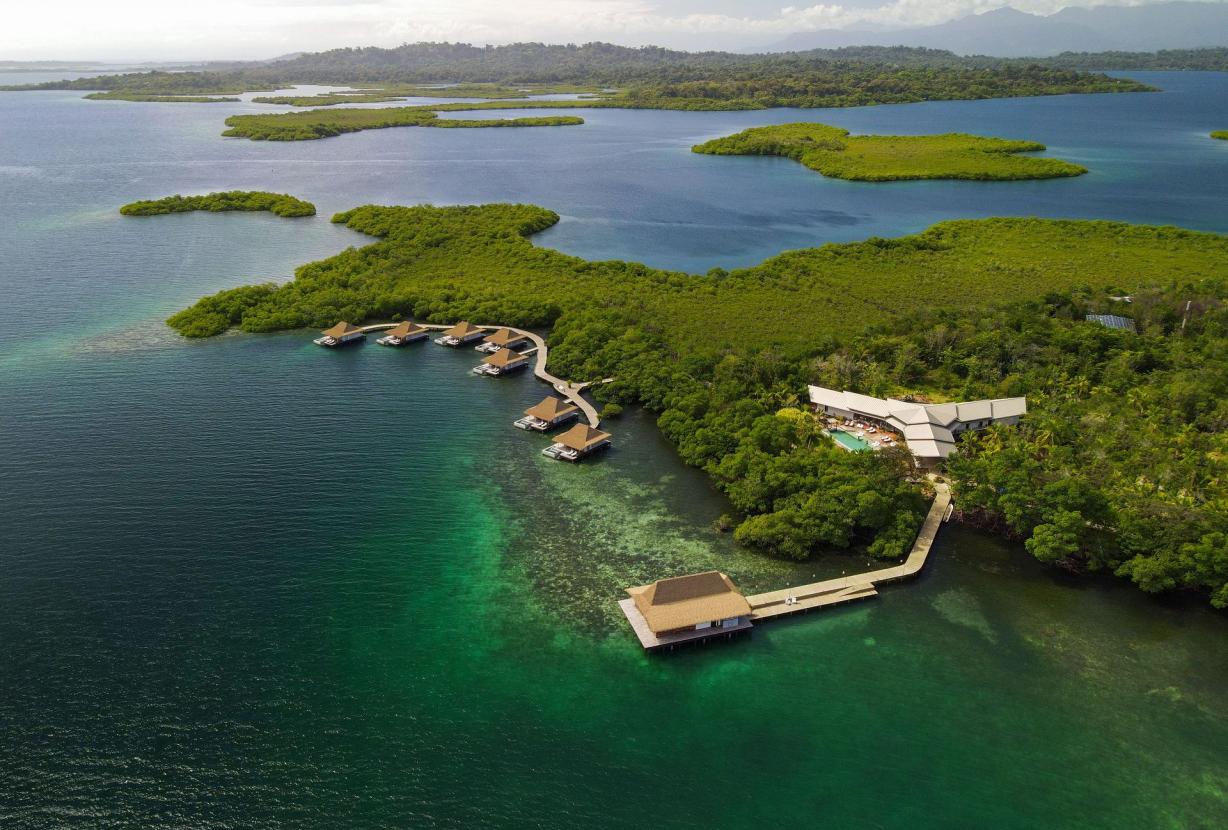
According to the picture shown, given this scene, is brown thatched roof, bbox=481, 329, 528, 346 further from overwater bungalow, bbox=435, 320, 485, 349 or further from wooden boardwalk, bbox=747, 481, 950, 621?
wooden boardwalk, bbox=747, 481, 950, 621

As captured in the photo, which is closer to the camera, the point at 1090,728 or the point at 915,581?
the point at 1090,728


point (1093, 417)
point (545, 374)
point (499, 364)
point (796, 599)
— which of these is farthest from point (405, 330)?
point (1093, 417)

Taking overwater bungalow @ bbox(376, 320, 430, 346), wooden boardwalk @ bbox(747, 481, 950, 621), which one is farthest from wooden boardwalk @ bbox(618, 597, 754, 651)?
overwater bungalow @ bbox(376, 320, 430, 346)

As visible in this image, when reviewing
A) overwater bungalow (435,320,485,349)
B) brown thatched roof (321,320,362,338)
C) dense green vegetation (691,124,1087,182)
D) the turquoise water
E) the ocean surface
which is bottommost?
the ocean surface

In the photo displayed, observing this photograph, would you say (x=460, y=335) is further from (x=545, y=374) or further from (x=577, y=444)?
(x=577, y=444)

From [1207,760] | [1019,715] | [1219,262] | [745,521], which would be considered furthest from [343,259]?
[1219,262]

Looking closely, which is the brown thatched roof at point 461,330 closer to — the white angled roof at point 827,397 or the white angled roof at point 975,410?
the white angled roof at point 827,397

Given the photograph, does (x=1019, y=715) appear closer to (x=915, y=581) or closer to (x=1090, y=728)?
(x=1090, y=728)
